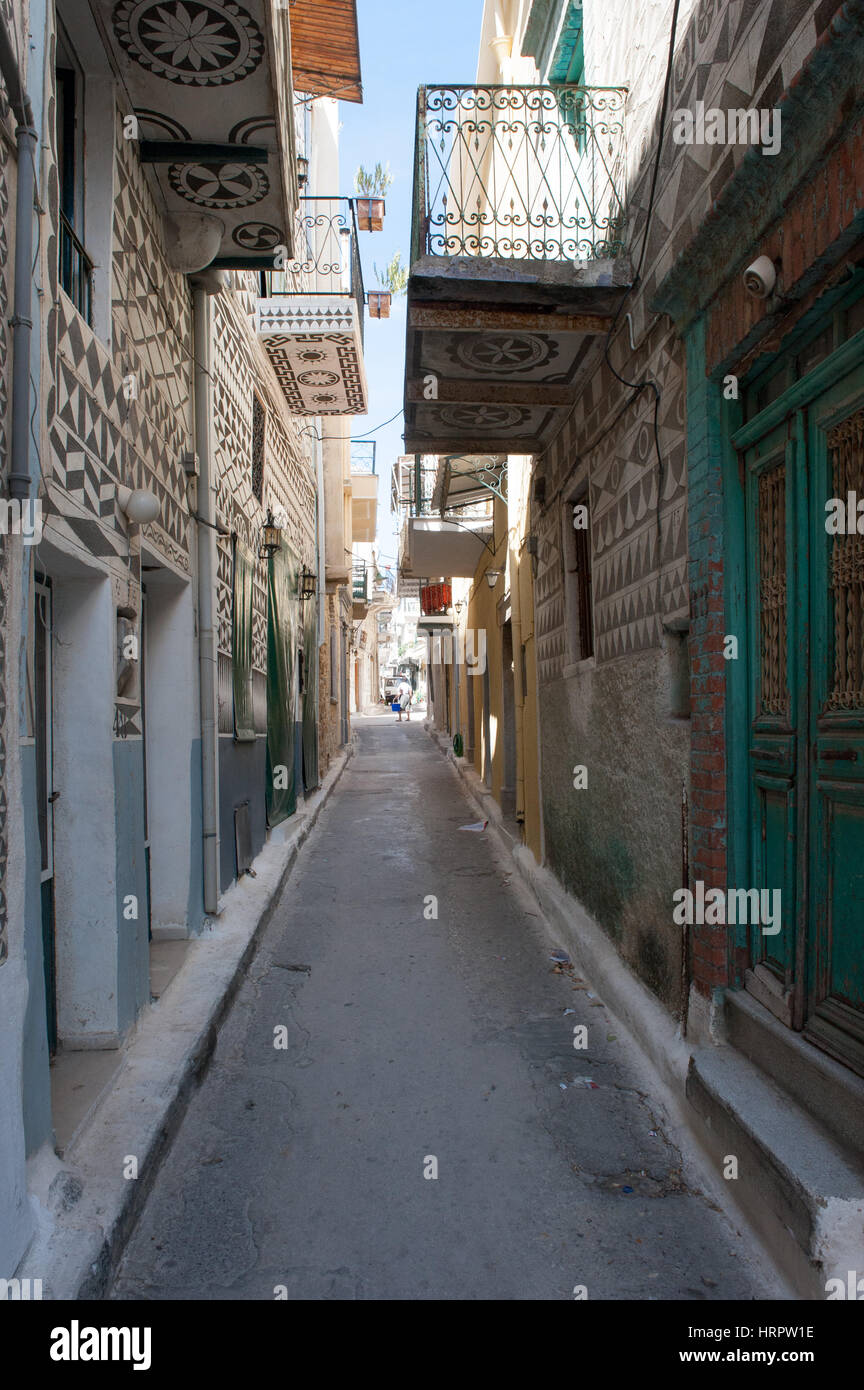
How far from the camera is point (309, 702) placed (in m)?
13.6

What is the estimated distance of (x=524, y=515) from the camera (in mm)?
9180

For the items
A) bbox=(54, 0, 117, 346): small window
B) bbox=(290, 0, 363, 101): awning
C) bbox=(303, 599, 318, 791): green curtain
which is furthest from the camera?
bbox=(303, 599, 318, 791): green curtain

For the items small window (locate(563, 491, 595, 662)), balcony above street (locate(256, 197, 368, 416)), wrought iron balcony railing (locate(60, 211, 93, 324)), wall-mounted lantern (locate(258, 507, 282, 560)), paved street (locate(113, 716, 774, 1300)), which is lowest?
paved street (locate(113, 716, 774, 1300))

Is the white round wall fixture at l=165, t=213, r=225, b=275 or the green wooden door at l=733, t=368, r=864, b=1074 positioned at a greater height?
the white round wall fixture at l=165, t=213, r=225, b=275

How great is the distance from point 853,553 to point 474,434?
5.05 m

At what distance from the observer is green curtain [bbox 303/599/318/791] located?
1312 cm

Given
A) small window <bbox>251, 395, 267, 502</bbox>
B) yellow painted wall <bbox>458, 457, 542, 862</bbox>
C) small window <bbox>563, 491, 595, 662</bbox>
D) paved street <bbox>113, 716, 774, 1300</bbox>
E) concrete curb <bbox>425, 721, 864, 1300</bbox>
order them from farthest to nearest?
1. yellow painted wall <bbox>458, 457, 542, 862</bbox>
2. small window <bbox>251, 395, 267, 502</bbox>
3. small window <bbox>563, 491, 595, 662</bbox>
4. paved street <bbox>113, 716, 774, 1300</bbox>
5. concrete curb <bbox>425, 721, 864, 1300</bbox>

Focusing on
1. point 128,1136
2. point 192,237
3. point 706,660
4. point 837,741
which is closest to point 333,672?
point 192,237

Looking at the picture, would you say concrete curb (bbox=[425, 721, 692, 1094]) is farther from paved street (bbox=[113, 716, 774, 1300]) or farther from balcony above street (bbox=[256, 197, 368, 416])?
balcony above street (bbox=[256, 197, 368, 416])

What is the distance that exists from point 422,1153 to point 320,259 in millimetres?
10291

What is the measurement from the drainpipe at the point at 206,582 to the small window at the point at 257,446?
6.79 ft

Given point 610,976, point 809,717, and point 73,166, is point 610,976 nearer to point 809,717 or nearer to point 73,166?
point 809,717

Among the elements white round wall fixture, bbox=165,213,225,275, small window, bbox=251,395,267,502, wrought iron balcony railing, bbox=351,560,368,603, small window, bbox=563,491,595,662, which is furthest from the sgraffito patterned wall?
wrought iron balcony railing, bbox=351,560,368,603

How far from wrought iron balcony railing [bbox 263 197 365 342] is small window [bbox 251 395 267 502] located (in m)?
1.23
